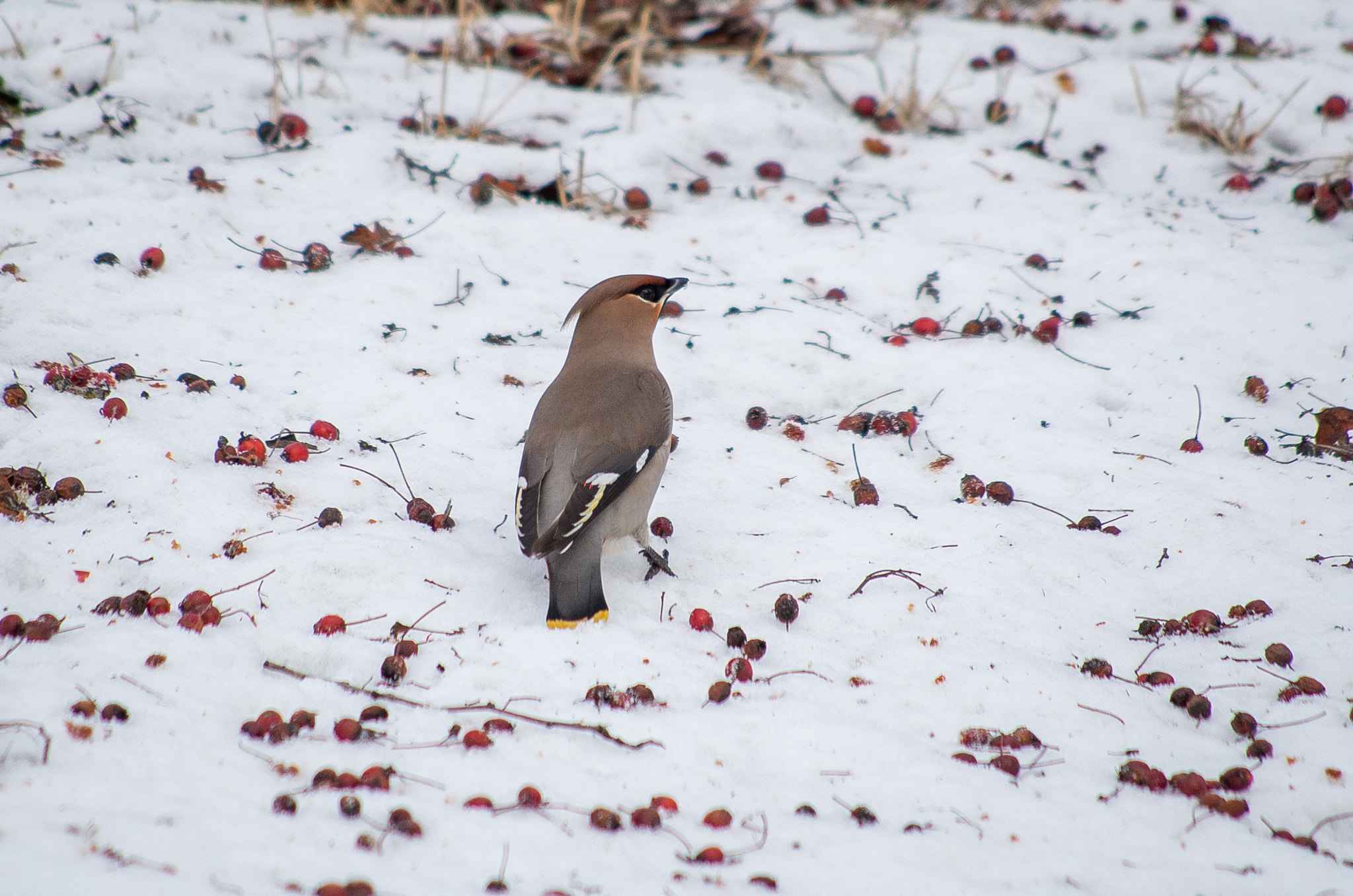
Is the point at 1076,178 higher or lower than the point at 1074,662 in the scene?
higher

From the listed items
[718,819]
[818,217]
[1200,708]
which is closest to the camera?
[718,819]

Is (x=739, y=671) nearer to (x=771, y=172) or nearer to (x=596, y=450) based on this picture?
(x=596, y=450)

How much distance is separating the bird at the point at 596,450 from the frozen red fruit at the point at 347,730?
2.41ft

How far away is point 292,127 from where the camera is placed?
18.2ft

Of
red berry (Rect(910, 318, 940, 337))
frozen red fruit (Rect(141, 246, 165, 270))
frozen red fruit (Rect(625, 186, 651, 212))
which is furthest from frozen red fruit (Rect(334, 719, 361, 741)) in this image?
frozen red fruit (Rect(625, 186, 651, 212))

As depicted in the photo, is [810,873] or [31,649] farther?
[31,649]

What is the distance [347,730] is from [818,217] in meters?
4.02

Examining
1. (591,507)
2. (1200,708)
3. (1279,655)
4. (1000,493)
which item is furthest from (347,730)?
(1279,655)

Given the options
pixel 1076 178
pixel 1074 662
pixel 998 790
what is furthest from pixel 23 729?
pixel 1076 178

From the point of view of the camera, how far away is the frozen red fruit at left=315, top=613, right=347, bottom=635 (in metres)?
2.89

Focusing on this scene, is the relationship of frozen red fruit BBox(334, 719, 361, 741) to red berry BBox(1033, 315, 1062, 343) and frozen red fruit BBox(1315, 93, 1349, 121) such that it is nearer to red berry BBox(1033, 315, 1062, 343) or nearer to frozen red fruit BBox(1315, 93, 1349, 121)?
red berry BBox(1033, 315, 1062, 343)

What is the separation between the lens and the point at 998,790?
2451 millimetres

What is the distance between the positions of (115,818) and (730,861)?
50.2 inches

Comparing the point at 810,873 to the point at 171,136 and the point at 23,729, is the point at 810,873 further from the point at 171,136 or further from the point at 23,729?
the point at 171,136
